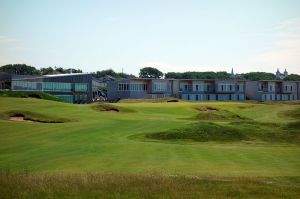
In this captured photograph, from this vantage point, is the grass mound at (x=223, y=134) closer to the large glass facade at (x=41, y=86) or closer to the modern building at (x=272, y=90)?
the large glass facade at (x=41, y=86)

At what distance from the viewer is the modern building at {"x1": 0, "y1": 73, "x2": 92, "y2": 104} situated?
10731 cm

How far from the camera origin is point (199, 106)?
83750 mm

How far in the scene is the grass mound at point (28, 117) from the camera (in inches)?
1956

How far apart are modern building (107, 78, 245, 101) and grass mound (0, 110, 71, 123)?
70848 millimetres

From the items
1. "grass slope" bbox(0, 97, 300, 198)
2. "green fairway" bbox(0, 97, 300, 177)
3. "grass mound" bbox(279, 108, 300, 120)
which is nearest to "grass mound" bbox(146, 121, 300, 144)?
"grass slope" bbox(0, 97, 300, 198)

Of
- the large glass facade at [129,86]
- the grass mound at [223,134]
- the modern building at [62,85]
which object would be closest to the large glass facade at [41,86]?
the modern building at [62,85]

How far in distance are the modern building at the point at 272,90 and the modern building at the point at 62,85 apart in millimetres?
51087

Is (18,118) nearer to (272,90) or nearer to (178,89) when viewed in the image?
(178,89)

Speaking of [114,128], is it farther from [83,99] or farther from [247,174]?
[83,99]

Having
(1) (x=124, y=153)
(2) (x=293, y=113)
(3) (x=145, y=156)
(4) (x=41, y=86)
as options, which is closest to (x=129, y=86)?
(4) (x=41, y=86)

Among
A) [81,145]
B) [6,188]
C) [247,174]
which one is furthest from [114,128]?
[6,188]

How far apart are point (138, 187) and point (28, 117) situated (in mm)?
36893

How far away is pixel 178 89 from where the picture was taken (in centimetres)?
12975

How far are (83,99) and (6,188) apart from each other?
340 feet
